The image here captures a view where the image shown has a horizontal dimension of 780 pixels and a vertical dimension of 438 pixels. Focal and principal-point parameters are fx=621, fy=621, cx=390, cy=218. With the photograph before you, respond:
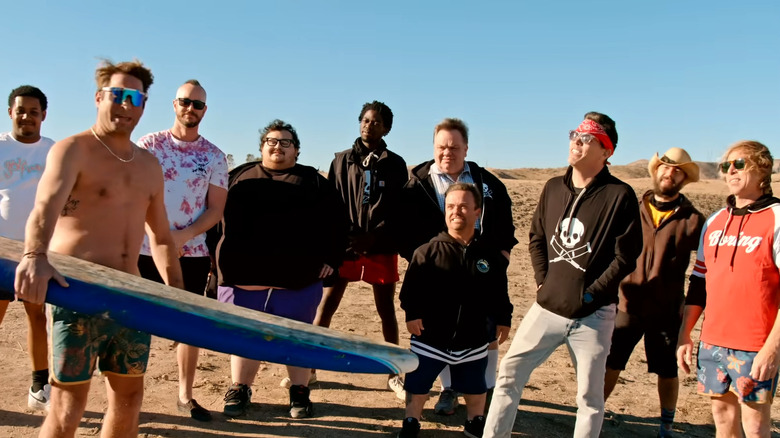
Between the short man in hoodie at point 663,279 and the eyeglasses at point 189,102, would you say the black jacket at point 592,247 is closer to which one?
the short man in hoodie at point 663,279

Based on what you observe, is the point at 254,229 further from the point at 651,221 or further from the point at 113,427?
the point at 651,221

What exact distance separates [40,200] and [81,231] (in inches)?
12.3

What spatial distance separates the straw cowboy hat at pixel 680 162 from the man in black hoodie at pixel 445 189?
1.07 metres

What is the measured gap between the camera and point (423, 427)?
4.38 m

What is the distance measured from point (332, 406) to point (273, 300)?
1.02 metres

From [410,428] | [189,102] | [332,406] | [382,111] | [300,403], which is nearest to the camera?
[410,428]

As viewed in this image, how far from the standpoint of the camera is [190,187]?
4.16 meters

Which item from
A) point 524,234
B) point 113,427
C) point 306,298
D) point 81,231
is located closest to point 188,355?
point 306,298

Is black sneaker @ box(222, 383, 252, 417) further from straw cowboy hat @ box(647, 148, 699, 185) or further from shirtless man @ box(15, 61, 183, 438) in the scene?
straw cowboy hat @ box(647, 148, 699, 185)

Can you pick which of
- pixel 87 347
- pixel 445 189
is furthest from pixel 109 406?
pixel 445 189

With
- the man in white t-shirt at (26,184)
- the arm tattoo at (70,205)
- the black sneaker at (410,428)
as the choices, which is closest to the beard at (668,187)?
the black sneaker at (410,428)

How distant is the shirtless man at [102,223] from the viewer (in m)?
2.75

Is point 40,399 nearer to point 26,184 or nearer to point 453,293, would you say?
point 26,184

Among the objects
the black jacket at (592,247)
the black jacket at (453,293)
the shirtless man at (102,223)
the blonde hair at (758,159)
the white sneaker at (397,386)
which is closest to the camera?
the shirtless man at (102,223)
